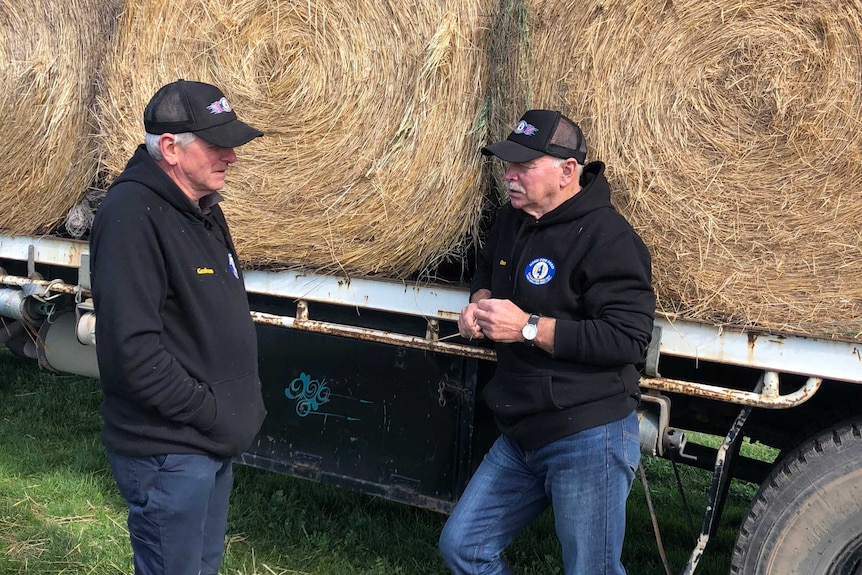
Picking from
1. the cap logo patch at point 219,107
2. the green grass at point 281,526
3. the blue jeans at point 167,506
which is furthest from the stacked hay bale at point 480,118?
the green grass at point 281,526

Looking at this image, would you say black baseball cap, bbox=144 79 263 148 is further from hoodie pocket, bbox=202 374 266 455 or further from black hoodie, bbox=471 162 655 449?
black hoodie, bbox=471 162 655 449

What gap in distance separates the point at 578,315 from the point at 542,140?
530 millimetres

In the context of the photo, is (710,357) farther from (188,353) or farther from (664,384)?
(188,353)

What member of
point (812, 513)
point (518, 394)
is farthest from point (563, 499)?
point (812, 513)

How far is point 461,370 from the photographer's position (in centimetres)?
321

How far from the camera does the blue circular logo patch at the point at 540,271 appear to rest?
102 inches

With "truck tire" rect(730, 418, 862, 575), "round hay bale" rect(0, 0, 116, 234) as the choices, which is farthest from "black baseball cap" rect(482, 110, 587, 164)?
"round hay bale" rect(0, 0, 116, 234)

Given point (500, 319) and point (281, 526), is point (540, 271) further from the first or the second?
point (281, 526)

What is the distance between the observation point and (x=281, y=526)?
4.05m

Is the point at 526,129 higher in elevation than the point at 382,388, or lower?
higher

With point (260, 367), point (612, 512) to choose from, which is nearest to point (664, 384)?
point (612, 512)

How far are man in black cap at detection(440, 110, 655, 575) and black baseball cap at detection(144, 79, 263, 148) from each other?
81 cm

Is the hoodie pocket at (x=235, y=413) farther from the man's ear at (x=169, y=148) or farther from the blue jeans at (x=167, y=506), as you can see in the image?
the man's ear at (x=169, y=148)

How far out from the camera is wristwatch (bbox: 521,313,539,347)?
254 cm
